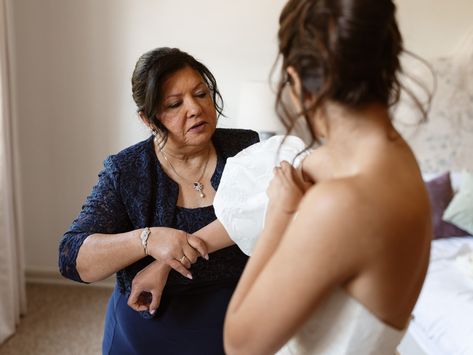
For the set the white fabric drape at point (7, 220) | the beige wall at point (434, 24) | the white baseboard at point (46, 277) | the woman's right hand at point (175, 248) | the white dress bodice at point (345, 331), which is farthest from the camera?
the white baseboard at point (46, 277)

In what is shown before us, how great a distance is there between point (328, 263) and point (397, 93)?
0.98 ft

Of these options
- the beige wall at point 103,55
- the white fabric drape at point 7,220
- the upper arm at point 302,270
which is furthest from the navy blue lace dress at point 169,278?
the beige wall at point 103,55

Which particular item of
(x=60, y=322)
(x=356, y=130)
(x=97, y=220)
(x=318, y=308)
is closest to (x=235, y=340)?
(x=318, y=308)

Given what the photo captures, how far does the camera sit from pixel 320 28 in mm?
→ 610

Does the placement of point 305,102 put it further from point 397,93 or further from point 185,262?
point 185,262

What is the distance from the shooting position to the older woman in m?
1.21

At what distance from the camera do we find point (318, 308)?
28.4 inches

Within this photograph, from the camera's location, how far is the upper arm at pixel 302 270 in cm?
58

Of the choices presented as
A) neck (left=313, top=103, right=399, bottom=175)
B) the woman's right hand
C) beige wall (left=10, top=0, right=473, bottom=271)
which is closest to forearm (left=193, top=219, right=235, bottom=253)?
the woman's right hand

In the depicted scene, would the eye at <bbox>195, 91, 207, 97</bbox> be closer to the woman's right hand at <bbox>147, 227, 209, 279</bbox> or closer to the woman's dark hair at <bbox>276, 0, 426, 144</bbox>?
the woman's right hand at <bbox>147, 227, 209, 279</bbox>

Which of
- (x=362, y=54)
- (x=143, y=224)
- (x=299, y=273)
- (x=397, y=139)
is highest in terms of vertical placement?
(x=362, y=54)

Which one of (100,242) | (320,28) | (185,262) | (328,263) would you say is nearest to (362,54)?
(320,28)

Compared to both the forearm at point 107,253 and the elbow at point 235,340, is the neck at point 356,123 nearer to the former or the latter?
the elbow at point 235,340

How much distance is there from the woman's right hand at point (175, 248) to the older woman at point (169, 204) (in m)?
0.11
